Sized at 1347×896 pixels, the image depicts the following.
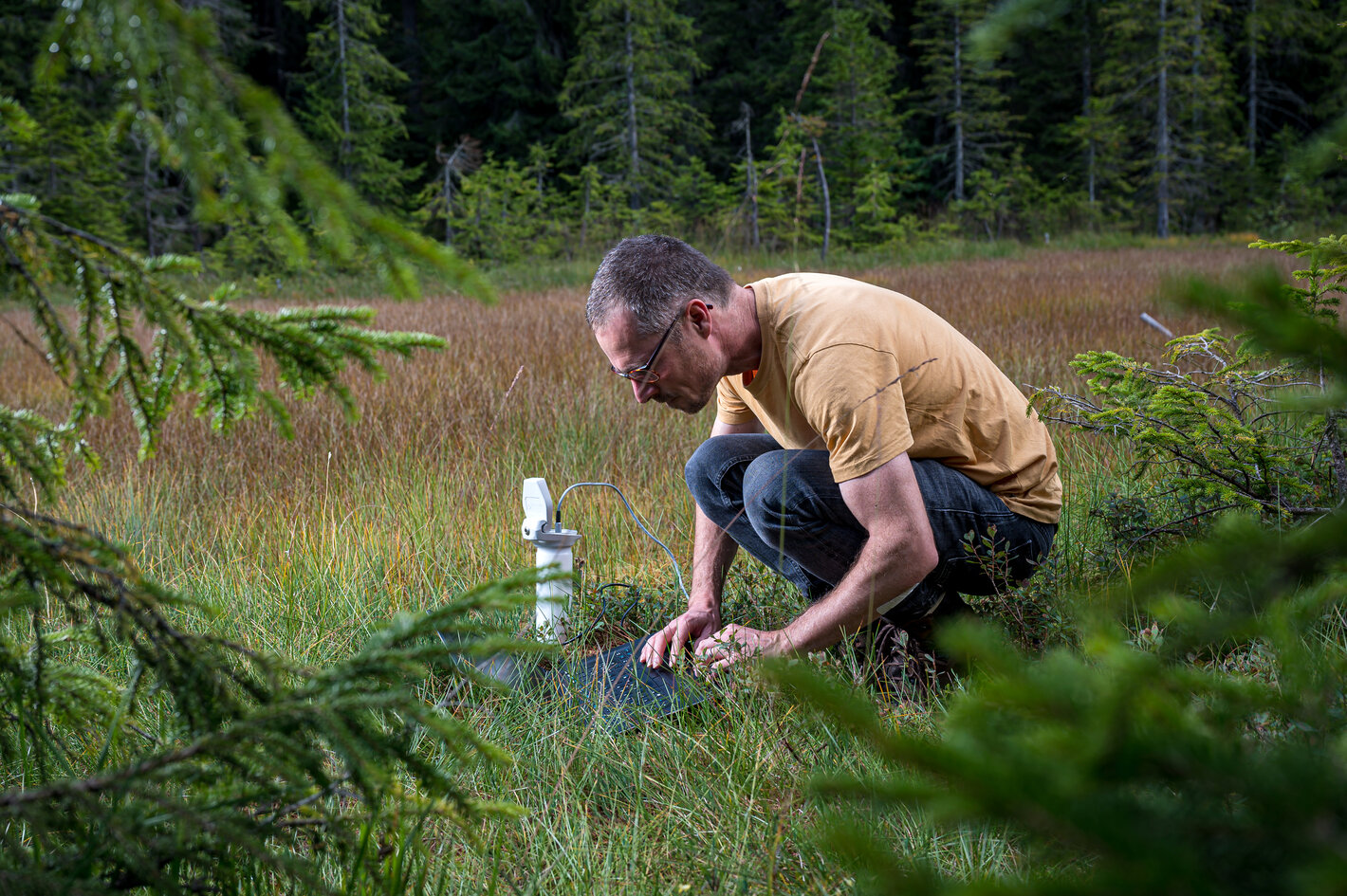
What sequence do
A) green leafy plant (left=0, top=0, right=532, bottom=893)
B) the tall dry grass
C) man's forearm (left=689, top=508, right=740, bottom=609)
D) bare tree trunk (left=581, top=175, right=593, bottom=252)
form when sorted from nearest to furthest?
green leafy plant (left=0, top=0, right=532, bottom=893) < man's forearm (left=689, top=508, right=740, bottom=609) < the tall dry grass < bare tree trunk (left=581, top=175, right=593, bottom=252)

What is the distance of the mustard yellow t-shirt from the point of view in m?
2.10

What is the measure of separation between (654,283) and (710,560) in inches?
34.4

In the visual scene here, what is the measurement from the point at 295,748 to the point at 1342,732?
117cm

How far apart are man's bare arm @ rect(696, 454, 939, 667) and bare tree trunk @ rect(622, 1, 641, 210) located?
21.7 m

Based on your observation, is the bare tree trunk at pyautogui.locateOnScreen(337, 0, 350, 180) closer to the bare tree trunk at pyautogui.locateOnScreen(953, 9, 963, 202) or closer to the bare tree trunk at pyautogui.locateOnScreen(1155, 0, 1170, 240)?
the bare tree trunk at pyautogui.locateOnScreen(953, 9, 963, 202)

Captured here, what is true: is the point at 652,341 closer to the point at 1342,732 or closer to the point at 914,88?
the point at 1342,732

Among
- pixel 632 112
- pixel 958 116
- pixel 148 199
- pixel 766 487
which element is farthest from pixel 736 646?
pixel 958 116

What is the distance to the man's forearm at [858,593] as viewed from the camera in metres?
2.08

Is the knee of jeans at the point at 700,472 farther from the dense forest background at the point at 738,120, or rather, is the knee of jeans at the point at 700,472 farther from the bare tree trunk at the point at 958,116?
the bare tree trunk at the point at 958,116

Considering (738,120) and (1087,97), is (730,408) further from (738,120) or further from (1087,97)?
(1087,97)

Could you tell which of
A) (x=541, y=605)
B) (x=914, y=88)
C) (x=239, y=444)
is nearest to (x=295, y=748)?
(x=541, y=605)

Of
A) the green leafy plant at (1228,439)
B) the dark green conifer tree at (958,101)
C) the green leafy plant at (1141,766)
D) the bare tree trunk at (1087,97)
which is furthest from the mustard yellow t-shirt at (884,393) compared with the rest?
the bare tree trunk at (1087,97)

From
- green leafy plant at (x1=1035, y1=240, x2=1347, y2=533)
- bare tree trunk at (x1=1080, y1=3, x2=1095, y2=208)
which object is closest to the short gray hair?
green leafy plant at (x1=1035, y1=240, x2=1347, y2=533)

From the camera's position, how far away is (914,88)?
3291 centimetres
